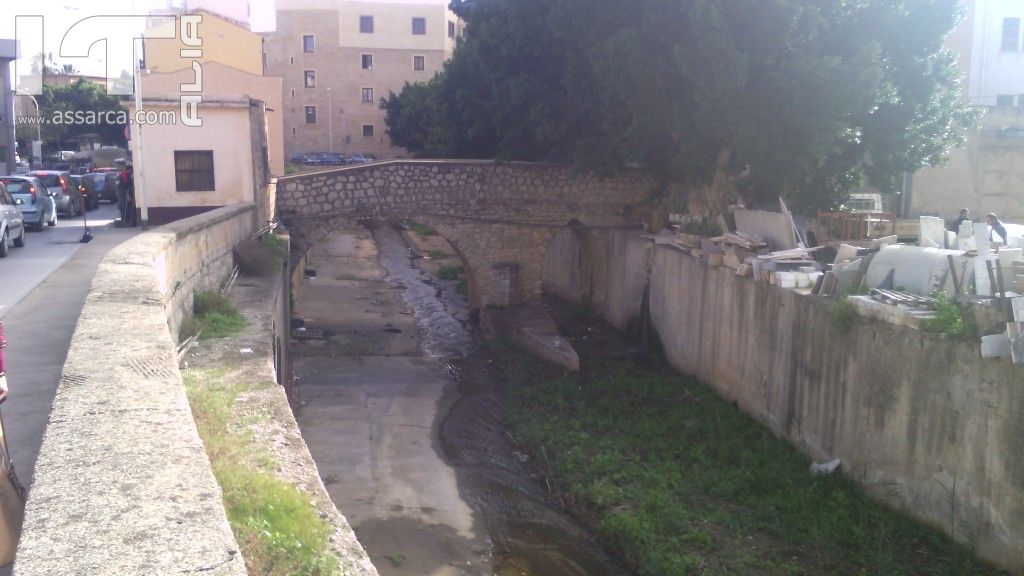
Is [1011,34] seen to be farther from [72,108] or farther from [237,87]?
[72,108]

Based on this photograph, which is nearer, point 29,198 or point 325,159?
point 29,198

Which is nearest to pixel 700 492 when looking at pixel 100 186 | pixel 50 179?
pixel 50 179

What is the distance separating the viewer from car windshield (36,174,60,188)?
22656 millimetres

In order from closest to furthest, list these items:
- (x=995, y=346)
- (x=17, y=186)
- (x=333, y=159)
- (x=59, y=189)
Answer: (x=995, y=346)
(x=17, y=186)
(x=59, y=189)
(x=333, y=159)

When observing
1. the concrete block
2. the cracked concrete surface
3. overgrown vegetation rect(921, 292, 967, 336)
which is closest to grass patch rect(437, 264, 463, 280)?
the cracked concrete surface

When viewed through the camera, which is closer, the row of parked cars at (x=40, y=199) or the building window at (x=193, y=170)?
the row of parked cars at (x=40, y=199)

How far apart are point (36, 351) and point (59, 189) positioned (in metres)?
16.9

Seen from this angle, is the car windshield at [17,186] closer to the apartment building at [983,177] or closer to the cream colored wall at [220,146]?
the cream colored wall at [220,146]

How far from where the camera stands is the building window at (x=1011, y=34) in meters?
26.3

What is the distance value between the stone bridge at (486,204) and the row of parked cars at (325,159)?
90.9 feet

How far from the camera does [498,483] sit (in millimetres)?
12016

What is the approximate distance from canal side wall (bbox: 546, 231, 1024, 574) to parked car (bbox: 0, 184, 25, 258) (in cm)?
1139

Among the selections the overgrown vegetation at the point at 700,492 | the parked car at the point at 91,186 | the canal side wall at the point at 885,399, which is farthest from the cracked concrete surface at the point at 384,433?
the parked car at the point at 91,186

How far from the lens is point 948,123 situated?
15984 mm
